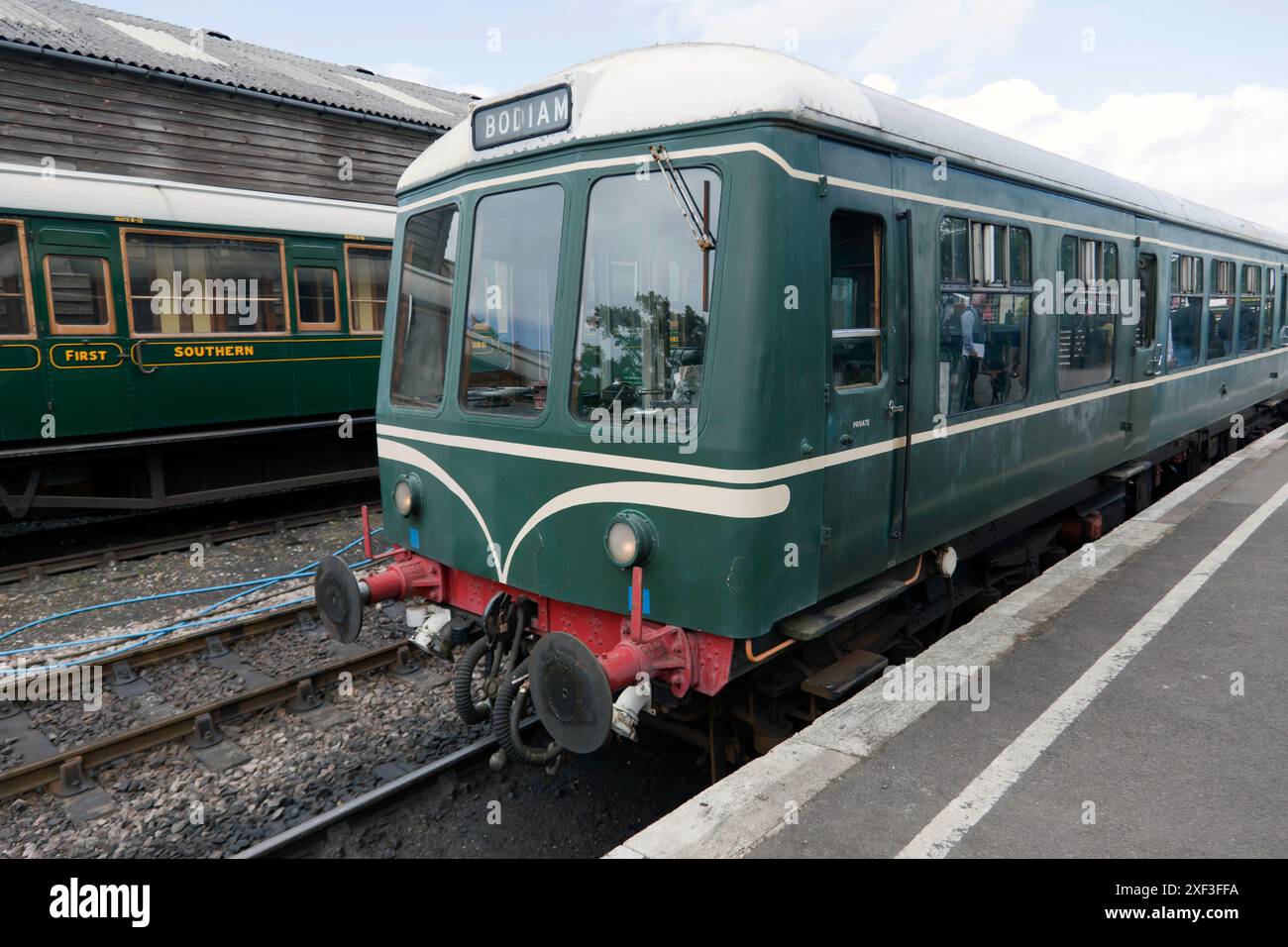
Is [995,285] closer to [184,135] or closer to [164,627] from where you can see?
[164,627]

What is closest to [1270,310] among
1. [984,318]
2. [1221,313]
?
[1221,313]

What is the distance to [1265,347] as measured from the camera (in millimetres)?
12312

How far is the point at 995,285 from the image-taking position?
493cm

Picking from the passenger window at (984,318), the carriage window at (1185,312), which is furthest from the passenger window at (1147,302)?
the passenger window at (984,318)

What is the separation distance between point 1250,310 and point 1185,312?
386cm

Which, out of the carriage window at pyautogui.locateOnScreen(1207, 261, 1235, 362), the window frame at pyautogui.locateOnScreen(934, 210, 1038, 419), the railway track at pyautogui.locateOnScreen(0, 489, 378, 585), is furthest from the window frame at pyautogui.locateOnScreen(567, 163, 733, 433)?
the carriage window at pyautogui.locateOnScreen(1207, 261, 1235, 362)

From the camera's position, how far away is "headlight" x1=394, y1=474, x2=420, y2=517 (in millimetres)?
4656

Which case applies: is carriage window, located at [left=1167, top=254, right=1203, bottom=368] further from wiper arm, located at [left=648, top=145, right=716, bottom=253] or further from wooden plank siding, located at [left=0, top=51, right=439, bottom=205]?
wooden plank siding, located at [left=0, top=51, right=439, bottom=205]

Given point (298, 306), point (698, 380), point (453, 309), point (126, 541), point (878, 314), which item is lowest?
point (126, 541)

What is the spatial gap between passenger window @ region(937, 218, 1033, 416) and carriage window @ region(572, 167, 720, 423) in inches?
63.1

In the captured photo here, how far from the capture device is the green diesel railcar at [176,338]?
8445 mm

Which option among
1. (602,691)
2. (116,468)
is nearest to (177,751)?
(602,691)

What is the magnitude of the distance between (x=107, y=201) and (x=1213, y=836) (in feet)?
34.2
